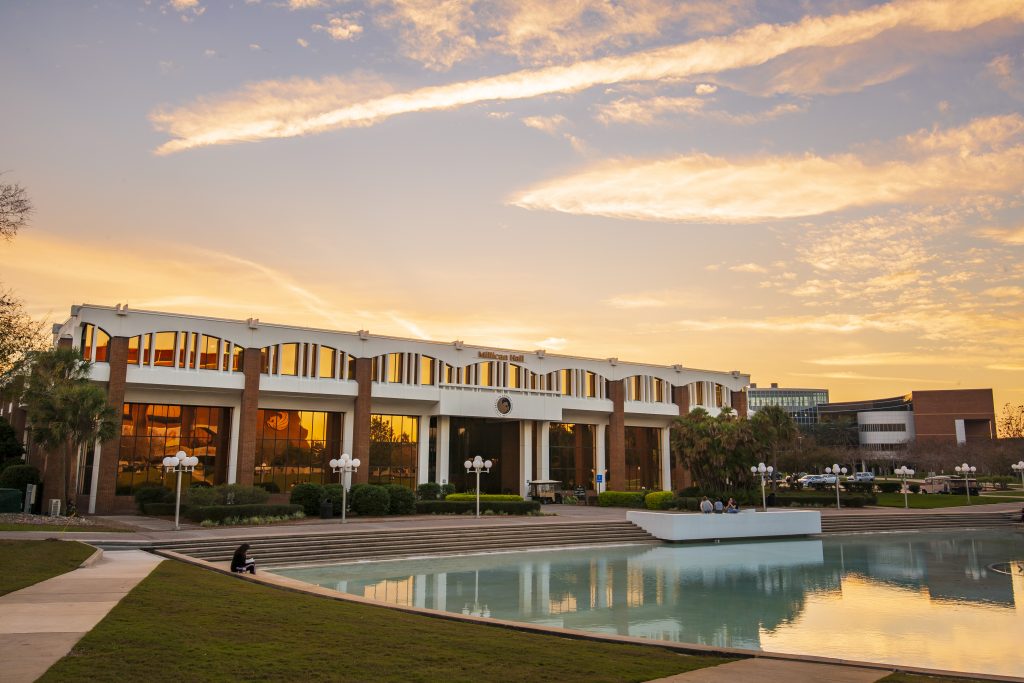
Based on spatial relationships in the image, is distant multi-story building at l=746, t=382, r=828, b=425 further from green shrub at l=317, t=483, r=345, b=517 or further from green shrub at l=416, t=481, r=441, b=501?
green shrub at l=317, t=483, r=345, b=517

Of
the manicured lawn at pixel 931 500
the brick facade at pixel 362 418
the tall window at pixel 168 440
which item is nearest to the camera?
the tall window at pixel 168 440

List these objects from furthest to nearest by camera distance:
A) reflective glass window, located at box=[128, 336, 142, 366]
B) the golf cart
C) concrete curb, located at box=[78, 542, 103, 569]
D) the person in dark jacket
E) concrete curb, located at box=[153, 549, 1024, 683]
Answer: the golf cart
reflective glass window, located at box=[128, 336, 142, 366]
the person in dark jacket
concrete curb, located at box=[78, 542, 103, 569]
concrete curb, located at box=[153, 549, 1024, 683]

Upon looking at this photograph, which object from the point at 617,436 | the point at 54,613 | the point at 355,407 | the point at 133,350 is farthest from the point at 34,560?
the point at 617,436

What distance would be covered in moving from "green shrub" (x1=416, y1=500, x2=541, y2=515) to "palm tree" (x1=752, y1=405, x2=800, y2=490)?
15520 millimetres

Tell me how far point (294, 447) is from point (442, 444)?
34.2 ft

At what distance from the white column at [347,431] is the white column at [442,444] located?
19.4ft

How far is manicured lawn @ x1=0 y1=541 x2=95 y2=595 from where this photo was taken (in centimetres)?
1653

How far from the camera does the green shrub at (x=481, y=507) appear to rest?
42.1 meters

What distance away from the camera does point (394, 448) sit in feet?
174

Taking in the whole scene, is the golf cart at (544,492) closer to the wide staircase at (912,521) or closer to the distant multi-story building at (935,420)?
the wide staircase at (912,521)

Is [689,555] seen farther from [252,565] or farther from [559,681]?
[559,681]

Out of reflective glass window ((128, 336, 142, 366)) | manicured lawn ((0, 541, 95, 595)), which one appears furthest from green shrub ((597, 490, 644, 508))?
manicured lawn ((0, 541, 95, 595))

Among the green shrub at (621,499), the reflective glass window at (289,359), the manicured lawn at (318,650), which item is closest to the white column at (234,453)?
the reflective glass window at (289,359)

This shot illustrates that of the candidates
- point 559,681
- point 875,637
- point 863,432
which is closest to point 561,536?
point 875,637
